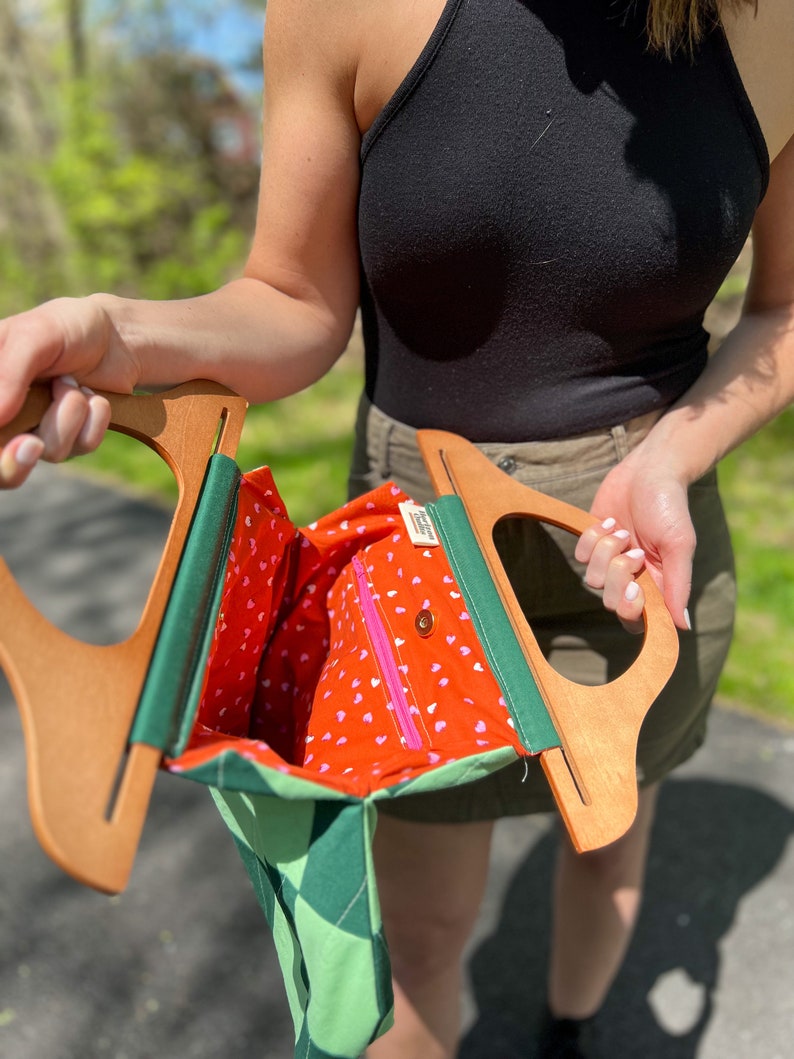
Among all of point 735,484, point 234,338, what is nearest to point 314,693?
point 234,338

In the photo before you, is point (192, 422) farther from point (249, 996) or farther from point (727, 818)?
point (727, 818)

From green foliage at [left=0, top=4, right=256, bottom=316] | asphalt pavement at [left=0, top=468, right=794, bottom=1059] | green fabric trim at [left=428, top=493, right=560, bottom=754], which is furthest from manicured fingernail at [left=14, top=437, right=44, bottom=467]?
green foliage at [left=0, top=4, right=256, bottom=316]

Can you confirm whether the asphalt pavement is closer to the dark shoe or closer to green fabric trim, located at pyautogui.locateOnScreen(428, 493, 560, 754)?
the dark shoe

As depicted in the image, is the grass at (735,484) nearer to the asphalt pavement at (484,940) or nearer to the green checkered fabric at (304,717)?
the asphalt pavement at (484,940)

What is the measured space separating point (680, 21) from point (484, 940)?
192cm

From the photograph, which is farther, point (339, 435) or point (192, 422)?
point (339, 435)

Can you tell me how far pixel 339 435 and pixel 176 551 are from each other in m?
3.75

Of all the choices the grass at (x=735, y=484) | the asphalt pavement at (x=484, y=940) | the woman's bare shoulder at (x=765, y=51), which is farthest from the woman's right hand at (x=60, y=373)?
the grass at (x=735, y=484)

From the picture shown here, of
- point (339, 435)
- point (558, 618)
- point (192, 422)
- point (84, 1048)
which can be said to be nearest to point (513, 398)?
point (558, 618)

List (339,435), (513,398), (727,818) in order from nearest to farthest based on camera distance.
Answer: (513,398), (727,818), (339,435)

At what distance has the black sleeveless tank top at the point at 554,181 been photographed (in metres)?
0.99

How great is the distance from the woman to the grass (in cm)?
160

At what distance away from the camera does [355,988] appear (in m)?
0.77

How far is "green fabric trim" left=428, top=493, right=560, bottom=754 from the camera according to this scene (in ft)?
2.96
